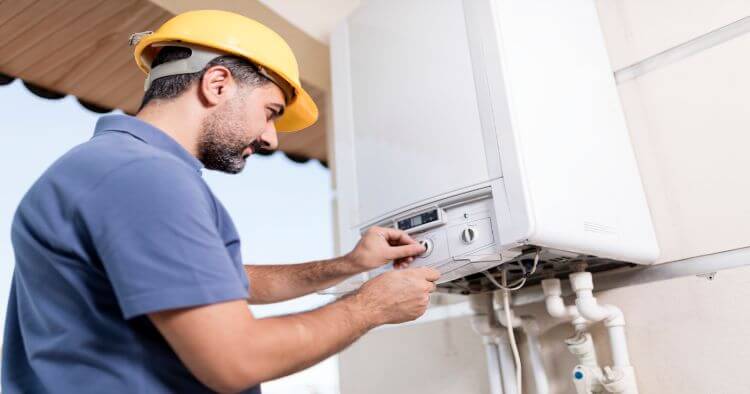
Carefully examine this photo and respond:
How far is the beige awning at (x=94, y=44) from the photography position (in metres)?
1.58

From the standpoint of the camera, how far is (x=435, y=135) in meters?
1.19

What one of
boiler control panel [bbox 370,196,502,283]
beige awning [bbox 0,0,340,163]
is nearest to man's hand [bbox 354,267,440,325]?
boiler control panel [bbox 370,196,502,283]

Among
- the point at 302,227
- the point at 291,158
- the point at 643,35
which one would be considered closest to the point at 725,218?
the point at 643,35

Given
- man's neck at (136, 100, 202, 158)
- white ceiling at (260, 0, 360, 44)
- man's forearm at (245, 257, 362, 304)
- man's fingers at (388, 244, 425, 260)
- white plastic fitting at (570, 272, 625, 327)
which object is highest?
white ceiling at (260, 0, 360, 44)

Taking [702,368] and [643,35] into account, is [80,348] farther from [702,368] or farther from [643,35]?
[643,35]

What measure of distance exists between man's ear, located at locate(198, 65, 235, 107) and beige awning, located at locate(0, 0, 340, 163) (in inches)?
31.6

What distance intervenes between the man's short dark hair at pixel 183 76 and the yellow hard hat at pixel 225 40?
1cm

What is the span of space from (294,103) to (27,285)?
0.61 m

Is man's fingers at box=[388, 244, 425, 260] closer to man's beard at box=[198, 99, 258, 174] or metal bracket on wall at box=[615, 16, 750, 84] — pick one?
man's beard at box=[198, 99, 258, 174]

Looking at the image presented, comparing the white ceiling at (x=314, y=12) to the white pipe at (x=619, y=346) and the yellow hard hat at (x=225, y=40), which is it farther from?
the white pipe at (x=619, y=346)

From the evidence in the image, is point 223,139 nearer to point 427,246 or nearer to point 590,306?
point 427,246

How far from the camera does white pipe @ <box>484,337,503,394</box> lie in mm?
1361

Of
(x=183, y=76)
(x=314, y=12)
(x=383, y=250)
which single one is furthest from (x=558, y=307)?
(x=314, y=12)

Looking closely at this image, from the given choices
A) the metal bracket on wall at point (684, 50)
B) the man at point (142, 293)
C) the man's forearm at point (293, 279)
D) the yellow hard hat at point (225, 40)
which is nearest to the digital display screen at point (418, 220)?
the man's forearm at point (293, 279)
